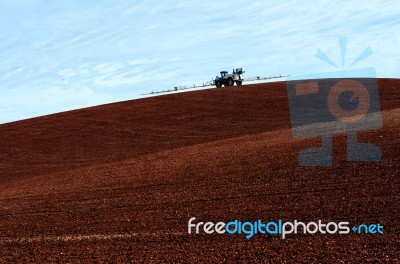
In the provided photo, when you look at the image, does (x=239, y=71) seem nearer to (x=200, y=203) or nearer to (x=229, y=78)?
(x=229, y=78)


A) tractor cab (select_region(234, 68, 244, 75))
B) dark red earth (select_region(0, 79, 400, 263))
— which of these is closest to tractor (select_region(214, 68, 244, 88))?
tractor cab (select_region(234, 68, 244, 75))

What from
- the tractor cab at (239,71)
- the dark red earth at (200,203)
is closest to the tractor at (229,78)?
the tractor cab at (239,71)

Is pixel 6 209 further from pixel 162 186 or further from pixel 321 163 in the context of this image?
pixel 321 163

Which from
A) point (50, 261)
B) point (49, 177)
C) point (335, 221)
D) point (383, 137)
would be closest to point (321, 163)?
point (383, 137)

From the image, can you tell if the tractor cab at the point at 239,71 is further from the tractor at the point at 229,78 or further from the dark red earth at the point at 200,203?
the dark red earth at the point at 200,203

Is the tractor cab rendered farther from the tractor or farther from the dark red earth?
the dark red earth

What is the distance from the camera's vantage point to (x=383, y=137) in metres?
16.5

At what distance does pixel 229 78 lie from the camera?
50.7m

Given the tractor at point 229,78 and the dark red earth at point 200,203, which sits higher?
the tractor at point 229,78

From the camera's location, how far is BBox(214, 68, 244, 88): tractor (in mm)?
50719

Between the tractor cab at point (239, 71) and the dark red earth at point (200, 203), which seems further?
the tractor cab at point (239, 71)

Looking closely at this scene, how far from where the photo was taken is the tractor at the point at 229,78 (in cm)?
5072

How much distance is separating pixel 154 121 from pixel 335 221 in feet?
82.0

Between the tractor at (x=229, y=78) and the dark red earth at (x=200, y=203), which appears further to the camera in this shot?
the tractor at (x=229, y=78)
